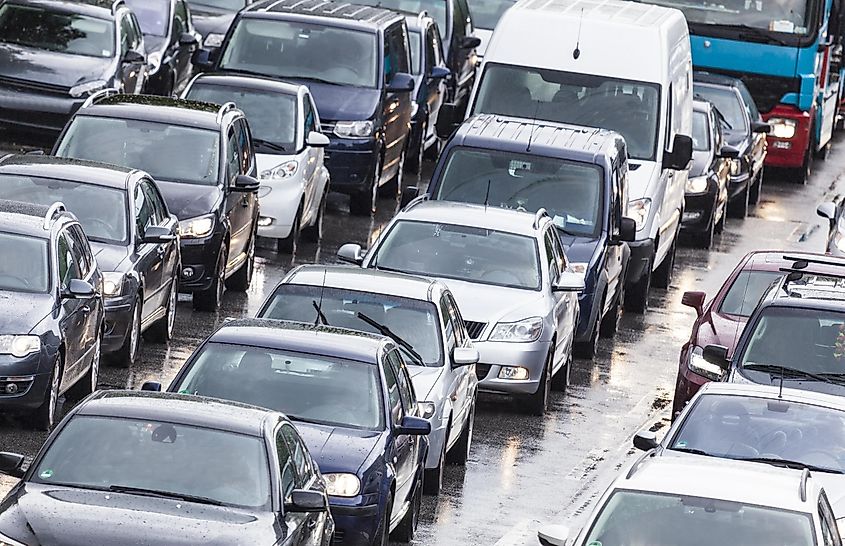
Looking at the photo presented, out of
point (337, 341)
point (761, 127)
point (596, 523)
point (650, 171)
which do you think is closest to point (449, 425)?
point (337, 341)

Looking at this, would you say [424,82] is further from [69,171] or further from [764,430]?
[764,430]

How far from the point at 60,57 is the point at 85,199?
9.22 meters

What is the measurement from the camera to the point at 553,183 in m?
23.0

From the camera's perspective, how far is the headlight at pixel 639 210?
24938mm

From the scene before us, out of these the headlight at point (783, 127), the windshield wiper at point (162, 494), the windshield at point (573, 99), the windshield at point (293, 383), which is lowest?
the headlight at point (783, 127)

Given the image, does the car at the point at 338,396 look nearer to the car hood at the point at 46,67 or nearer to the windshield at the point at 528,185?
the windshield at the point at 528,185

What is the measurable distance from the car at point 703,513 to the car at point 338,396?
7.70 feet

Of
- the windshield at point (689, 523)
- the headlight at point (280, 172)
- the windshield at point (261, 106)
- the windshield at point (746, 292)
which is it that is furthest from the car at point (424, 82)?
the windshield at point (689, 523)

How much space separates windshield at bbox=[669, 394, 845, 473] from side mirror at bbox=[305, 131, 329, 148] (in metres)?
10.6

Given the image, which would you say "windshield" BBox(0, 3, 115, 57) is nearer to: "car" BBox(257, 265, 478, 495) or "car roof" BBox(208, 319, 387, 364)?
"car" BBox(257, 265, 478, 495)

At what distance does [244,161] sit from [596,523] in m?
12.2

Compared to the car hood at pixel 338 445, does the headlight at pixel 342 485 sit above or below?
below

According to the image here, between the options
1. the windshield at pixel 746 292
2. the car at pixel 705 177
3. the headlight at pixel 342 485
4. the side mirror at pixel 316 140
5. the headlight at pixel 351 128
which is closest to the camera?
the headlight at pixel 342 485

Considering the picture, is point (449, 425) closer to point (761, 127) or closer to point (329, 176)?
point (329, 176)
